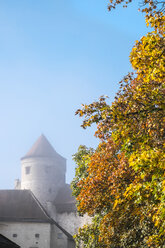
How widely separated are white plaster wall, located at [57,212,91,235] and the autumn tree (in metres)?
33.7

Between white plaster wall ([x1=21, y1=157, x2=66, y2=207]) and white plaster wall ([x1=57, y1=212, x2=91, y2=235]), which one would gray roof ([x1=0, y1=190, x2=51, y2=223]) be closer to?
white plaster wall ([x1=57, y1=212, x2=91, y2=235])

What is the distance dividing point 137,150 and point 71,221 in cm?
4200

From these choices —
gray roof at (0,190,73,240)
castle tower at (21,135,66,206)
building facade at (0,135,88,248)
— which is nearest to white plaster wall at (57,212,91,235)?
building facade at (0,135,88,248)

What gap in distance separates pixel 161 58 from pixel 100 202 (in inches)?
305

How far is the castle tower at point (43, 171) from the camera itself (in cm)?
5819

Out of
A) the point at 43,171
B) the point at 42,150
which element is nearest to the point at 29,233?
the point at 43,171

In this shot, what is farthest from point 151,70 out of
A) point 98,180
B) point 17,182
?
point 17,182

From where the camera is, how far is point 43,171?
60094 mm

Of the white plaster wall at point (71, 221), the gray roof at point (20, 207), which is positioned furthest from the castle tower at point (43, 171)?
the gray roof at point (20, 207)

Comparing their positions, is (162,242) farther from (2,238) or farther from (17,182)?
(17,182)

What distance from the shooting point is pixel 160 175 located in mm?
8883

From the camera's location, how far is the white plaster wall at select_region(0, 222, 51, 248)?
3862cm

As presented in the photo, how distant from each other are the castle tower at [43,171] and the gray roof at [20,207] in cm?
1240

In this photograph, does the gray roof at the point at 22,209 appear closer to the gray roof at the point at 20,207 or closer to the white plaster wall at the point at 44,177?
the gray roof at the point at 20,207
